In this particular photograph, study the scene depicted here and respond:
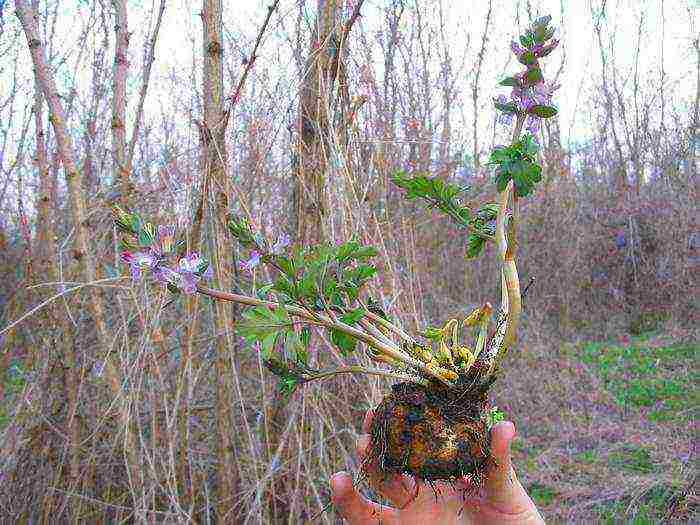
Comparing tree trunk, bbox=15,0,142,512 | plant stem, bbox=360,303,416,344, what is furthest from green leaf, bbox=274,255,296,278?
tree trunk, bbox=15,0,142,512

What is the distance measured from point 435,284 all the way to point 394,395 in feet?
13.2

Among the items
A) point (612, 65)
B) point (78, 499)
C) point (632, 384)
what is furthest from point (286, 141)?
point (612, 65)

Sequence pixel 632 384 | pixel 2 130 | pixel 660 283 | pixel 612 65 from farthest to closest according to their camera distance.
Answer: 1. pixel 612 65
2. pixel 660 283
3. pixel 632 384
4. pixel 2 130

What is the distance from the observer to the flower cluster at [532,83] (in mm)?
1032

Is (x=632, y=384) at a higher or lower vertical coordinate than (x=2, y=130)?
lower

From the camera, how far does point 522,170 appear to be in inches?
38.5

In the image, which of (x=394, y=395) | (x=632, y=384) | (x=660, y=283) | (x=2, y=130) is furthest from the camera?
(x=660, y=283)

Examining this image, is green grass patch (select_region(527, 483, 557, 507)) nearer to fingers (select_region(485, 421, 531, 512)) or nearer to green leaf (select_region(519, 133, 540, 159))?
fingers (select_region(485, 421, 531, 512))

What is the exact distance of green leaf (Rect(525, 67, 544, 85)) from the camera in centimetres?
103

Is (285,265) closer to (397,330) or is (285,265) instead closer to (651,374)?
(397,330)

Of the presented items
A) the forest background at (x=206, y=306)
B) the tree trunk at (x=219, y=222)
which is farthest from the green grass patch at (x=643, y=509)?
the tree trunk at (x=219, y=222)

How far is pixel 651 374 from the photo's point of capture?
18.0 feet

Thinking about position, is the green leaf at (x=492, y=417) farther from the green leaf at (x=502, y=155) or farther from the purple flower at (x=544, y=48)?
the purple flower at (x=544, y=48)

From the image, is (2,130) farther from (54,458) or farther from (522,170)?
(522,170)
